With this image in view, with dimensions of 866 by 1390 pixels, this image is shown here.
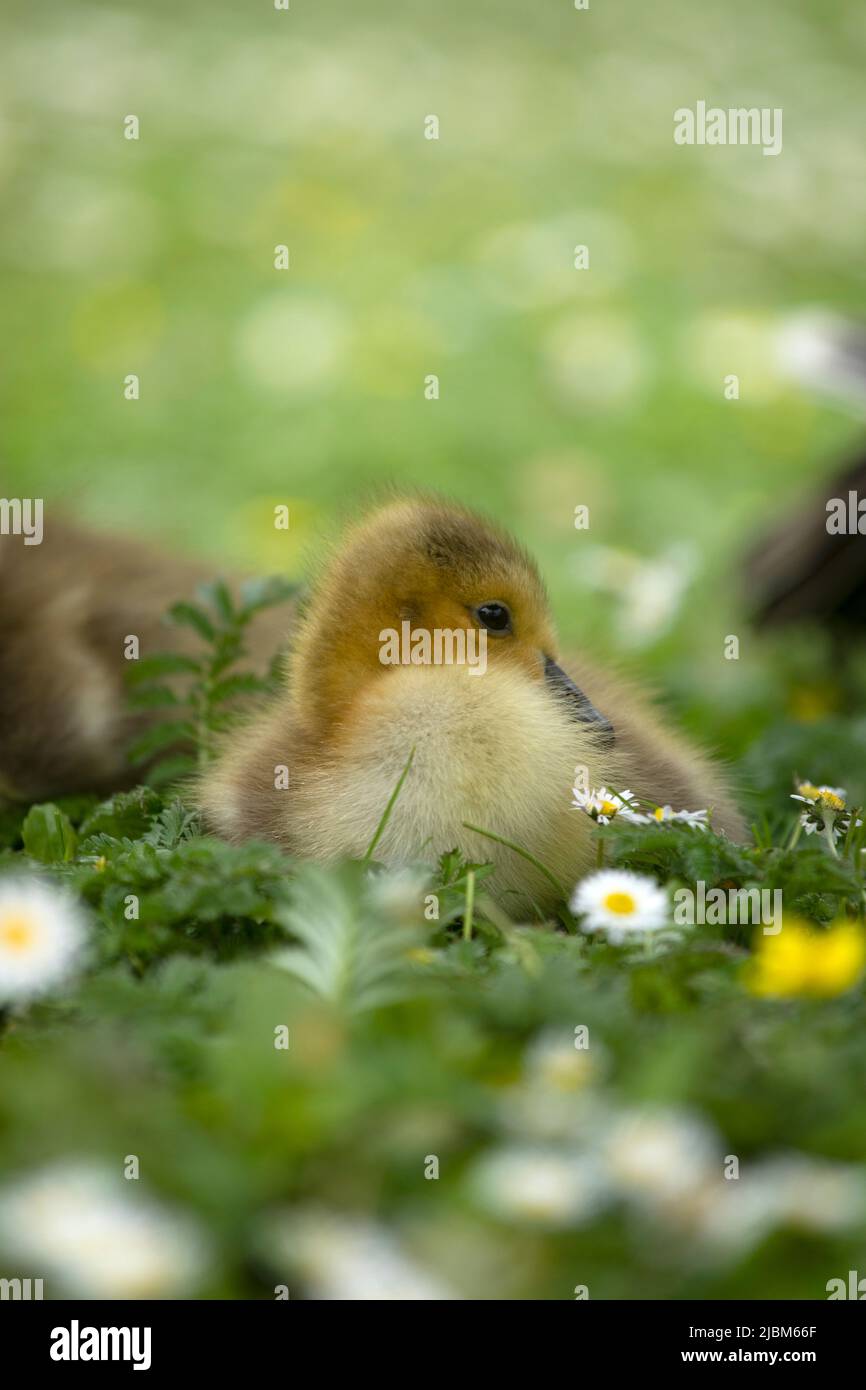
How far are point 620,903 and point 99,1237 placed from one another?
849mm

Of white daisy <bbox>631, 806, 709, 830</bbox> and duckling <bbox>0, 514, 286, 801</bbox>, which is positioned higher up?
duckling <bbox>0, 514, 286, 801</bbox>

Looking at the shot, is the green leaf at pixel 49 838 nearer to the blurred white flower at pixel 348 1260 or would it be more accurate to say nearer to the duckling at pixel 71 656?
the duckling at pixel 71 656

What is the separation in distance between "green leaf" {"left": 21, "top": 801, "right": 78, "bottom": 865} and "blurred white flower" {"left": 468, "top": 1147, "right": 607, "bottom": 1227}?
1.11m

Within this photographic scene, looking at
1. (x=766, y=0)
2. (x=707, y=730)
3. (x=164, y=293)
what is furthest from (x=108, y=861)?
(x=766, y=0)

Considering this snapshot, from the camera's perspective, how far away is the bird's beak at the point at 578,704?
227 cm

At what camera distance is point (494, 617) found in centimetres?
229

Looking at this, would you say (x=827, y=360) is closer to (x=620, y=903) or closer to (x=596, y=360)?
(x=620, y=903)

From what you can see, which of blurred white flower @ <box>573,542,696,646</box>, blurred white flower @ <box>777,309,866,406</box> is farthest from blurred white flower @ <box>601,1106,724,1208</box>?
blurred white flower @ <box>777,309,866,406</box>

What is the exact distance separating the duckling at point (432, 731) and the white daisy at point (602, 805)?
1.0 inches

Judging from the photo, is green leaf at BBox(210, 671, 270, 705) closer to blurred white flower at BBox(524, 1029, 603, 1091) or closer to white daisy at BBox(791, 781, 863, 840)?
white daisy at BBox(791, 781, 863, 840)

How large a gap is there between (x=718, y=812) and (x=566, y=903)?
35 centimetres

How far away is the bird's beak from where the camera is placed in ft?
7.43

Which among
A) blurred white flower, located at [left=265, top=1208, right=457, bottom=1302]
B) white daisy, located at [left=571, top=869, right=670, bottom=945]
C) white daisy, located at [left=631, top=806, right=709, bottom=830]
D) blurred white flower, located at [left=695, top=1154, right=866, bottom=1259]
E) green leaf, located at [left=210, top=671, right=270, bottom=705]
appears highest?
green leaf, located at [left=210, top=671, right=270, bottom=705]
